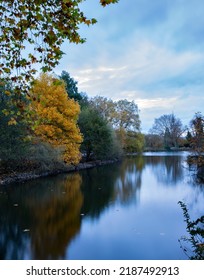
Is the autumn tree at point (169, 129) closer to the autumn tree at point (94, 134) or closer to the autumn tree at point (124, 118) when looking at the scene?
the autumn tree at point (124, 118)

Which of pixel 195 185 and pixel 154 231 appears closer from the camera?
pixel 154 231

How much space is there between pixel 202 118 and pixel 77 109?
12.6 m

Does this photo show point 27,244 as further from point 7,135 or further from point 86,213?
point 7,135

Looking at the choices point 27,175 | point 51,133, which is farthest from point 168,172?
point 27,175

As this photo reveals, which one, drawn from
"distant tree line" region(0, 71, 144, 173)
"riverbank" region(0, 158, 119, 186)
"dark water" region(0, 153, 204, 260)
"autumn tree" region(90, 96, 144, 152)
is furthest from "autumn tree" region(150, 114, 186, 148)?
"dark water" region(0, 153, 204, 260)

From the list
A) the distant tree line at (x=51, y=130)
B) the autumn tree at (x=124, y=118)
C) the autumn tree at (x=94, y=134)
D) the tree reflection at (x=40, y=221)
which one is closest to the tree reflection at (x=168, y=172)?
the distant tree line at (x=51, y=130)

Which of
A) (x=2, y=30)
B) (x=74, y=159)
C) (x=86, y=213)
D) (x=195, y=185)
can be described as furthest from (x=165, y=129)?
(x=2, y=30)

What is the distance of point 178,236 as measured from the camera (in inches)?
339

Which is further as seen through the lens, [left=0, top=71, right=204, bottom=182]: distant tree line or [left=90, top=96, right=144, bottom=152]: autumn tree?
[left=90, top=96, right=144, bottom=152]: autumn tree

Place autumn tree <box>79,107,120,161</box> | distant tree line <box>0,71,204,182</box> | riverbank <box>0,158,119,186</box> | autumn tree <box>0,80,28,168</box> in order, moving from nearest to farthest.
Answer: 1. distant tree line <box>0,71,204,182</box>
2. autumn tree <box>0,80,28,168</box>
3. riverbank <box>0,158,119,186</box>
4. autumn tree <box>79,107,120,161</box>

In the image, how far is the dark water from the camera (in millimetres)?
7535

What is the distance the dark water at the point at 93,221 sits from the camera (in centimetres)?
754

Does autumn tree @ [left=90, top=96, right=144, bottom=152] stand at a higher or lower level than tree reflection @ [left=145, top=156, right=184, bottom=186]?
higher

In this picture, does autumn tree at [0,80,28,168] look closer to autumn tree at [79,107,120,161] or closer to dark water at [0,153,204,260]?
dark water at [0,153,204,260]
